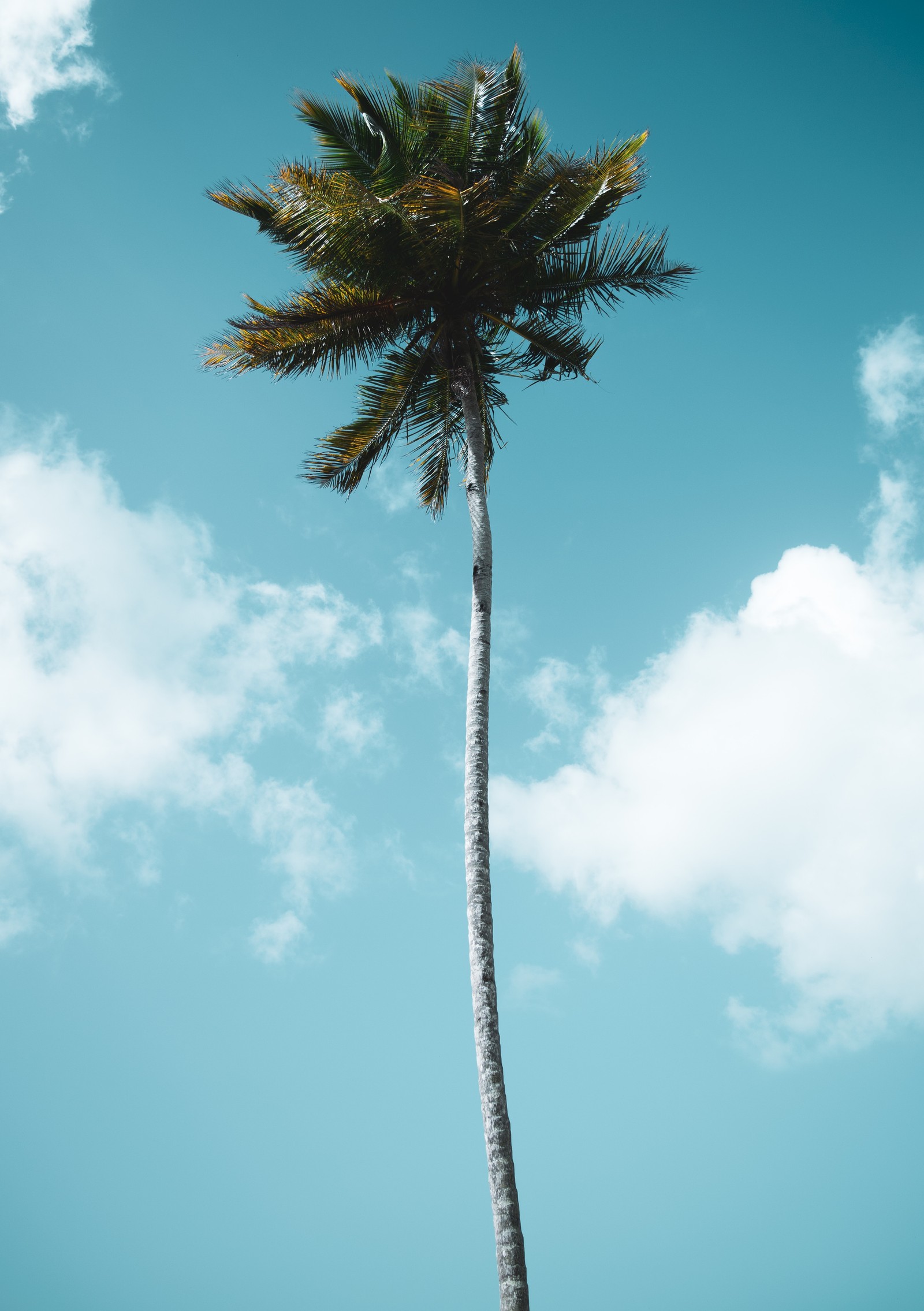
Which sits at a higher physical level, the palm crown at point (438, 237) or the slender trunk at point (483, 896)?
the palm crown at point (438, 237)

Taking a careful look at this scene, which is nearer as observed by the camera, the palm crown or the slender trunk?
the slender trunk

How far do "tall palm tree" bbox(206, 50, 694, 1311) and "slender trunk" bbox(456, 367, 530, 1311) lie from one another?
0.13 feet

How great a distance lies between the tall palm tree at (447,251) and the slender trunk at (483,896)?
0.04m

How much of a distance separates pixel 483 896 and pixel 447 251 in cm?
853

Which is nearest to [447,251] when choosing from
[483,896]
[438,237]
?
[438,237]

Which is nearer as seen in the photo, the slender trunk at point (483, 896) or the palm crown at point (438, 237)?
the slender trunk at point (483, 896)

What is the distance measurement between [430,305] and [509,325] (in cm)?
124

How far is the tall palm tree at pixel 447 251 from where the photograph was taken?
A: 1162 centimetres

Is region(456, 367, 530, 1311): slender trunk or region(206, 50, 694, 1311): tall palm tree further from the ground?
region(206, 50, 694, 1311): tall palm tree

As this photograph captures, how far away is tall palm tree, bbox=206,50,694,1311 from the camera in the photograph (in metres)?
11.6

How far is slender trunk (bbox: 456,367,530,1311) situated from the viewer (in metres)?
7.54

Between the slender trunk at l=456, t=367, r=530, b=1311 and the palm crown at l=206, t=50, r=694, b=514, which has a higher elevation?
the palm crown at l=206, t=50, r=694, b=514

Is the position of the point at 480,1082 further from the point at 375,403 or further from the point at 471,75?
the point at 471,75

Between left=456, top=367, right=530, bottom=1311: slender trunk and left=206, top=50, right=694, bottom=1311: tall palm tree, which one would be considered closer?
left=456, top=367, right=530, bottom=1311: slender trunk
